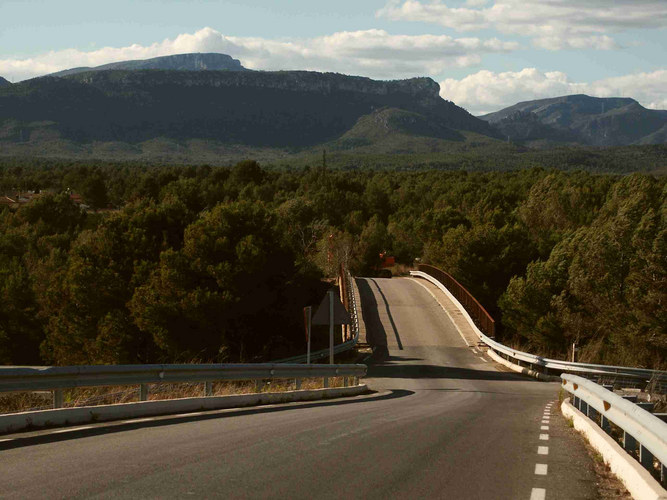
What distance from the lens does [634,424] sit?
8680 mm

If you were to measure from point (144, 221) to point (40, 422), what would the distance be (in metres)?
37.6

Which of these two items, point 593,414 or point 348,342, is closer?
point 593,414

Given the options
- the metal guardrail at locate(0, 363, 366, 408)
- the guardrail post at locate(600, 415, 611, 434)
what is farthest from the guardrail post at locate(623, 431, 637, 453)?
the metal guardrail at locate(0, 363, 366, 408)

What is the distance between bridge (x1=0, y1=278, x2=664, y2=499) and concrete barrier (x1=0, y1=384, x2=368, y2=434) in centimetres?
23

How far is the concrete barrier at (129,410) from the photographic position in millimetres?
10875

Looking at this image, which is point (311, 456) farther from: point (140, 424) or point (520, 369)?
point (520, 369)

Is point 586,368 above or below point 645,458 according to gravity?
below

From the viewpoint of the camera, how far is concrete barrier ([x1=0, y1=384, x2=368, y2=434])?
35.7ft

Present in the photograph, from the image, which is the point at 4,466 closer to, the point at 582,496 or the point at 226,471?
the point at 226,471

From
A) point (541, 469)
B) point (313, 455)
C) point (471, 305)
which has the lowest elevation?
point (471, 305)

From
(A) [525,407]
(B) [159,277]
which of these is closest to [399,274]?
(B) [159,277]

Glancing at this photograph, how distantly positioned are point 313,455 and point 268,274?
34.3 metres

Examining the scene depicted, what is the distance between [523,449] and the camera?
36.6 ft

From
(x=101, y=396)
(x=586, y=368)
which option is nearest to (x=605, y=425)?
(x=101, y=396)
